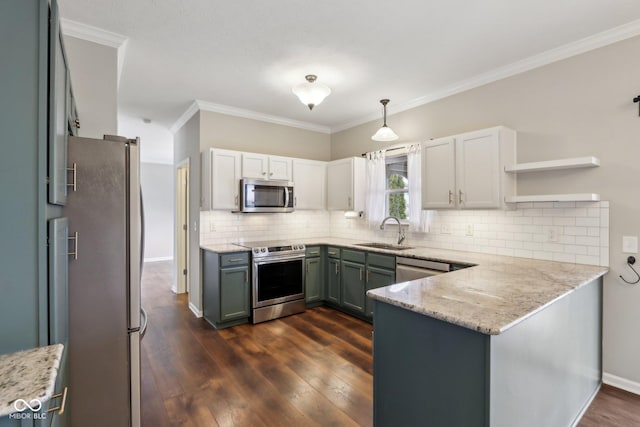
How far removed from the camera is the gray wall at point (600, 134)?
2.40 meters

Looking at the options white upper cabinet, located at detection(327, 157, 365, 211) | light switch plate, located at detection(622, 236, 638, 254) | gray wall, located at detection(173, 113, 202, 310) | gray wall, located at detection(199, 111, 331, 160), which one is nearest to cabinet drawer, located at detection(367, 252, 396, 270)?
white upper cabinet, located at detection(327, 157, 365, 211)

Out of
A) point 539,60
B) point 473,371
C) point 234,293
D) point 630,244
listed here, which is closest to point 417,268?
point 630,244

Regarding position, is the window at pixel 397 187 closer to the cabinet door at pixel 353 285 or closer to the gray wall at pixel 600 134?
the cabinet door at pixel 353 285

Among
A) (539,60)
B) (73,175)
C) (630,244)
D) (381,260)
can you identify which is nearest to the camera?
(73,175)

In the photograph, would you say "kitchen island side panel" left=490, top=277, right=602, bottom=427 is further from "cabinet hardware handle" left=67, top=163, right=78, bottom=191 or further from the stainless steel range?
the stainless steel range

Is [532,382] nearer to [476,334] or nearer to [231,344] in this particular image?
[476,334]

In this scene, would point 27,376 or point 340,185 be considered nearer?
point 27,376

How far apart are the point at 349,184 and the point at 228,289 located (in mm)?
2146

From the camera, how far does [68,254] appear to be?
1615 mm

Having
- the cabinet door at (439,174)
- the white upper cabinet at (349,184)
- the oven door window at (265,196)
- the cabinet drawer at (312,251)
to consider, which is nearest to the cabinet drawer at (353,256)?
the cabinet drawer at (312,251)

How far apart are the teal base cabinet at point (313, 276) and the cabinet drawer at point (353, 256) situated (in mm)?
423

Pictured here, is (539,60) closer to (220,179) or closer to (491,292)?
(491,292)

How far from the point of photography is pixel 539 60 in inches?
112

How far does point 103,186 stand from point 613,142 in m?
3.57
